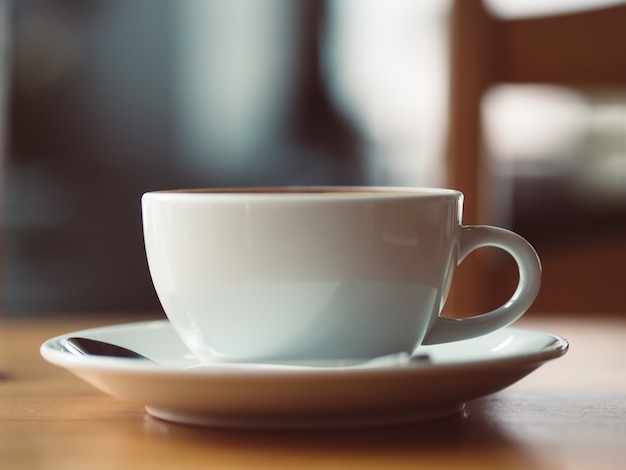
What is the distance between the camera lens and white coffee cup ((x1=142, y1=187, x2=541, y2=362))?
1.29ft

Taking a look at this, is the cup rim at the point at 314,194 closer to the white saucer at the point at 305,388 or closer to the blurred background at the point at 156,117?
the white saucer at the point at 305,388

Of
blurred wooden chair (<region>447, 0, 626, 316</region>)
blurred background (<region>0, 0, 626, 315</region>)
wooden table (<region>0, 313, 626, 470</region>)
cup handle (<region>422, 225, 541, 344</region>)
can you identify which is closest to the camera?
wooden table (<region>0, 313, 626, 470</region>)

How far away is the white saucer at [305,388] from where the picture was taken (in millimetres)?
322

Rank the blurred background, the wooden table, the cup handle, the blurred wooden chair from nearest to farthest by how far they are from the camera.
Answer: the wooden table → the cup handle → the blurred wooden chair → the blurred background

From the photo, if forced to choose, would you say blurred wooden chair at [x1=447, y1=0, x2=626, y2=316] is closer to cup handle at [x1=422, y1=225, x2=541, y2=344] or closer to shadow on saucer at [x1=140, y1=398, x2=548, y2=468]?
cup handle at [x1=422, y1=225, x2=541, y2=344]

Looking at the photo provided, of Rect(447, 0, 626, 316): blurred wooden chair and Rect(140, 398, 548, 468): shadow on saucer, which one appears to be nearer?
Rect(140, 398, 548, 468): shadow on saucer

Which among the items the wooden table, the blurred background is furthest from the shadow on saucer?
the blurred background

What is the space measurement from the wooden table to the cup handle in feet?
0.12

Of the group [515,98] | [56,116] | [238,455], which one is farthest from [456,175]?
[238,455]

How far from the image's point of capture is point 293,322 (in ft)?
1.33

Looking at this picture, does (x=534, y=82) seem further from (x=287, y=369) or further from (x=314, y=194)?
(x=287, y=369)

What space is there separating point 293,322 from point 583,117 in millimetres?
1781

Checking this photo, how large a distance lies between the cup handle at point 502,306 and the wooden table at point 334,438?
0.04 metres

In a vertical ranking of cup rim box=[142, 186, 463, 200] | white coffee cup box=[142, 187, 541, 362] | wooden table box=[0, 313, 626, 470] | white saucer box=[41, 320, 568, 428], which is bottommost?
wooden table box=[0, 313, 626, 470]
